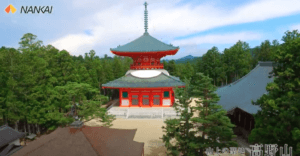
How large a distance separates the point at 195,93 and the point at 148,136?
7004mm

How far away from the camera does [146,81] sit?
2291 centimetres

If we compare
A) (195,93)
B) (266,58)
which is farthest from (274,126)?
(266,58)

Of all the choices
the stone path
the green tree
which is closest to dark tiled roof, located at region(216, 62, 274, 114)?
the stone path

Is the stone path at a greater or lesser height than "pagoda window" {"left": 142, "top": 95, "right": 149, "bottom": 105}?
lesser

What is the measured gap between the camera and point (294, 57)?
24.1ft

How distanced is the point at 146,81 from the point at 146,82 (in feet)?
1.53

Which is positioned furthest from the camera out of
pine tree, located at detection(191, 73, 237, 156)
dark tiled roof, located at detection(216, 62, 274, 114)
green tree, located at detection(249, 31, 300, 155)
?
dark tiled roof, located at detection(216, 62, 274, 114)

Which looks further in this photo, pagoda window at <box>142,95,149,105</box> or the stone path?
pagoda window at <box>142,95,149,105</box>

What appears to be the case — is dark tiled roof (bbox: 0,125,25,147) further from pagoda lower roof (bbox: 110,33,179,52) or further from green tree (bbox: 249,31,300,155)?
pagoda lower roof (bbox: 110,33,179,52)

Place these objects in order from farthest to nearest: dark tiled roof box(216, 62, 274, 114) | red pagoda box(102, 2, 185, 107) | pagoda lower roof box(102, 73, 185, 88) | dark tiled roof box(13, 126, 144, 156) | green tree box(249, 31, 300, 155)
A: red pagoda box(102, 2, 185, 107) < pagoda lower roof box(102, 73, 185, 88) < dark tiled roof box(216, 62, 274, 114) < green tree box(249, 31, 300, 155) < dark tiled roof box(13, 126, 144, 156)

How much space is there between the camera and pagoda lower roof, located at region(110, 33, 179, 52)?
2403 cm

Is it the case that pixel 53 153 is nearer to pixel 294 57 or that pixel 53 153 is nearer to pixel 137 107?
pixel 294 57

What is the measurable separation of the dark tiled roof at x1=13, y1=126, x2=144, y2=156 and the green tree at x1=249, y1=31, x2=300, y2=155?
5.36 metres

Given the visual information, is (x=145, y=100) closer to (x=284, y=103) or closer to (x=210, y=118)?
(x=210, y=118)
